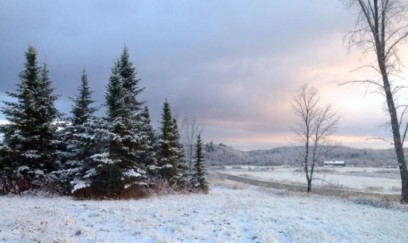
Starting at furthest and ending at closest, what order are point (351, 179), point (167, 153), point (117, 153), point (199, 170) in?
point (351, 179) < point (199, 170) < point (167, 153) < point (117, 153)

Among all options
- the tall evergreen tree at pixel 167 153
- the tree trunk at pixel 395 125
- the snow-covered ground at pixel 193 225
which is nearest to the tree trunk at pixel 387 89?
the tree trunk at pixel 395 125

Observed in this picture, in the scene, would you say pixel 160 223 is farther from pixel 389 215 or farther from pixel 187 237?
pixel 389 215

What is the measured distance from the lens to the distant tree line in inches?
756

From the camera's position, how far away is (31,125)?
21219 millimetres

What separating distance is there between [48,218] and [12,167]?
1228cm

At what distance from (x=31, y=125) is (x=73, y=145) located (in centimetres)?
287

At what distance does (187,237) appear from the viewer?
8.95m

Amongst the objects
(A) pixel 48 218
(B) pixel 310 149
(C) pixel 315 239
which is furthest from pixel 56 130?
(B) pixel 310 149

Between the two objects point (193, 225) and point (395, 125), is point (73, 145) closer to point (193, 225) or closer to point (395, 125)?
point (193, 225)

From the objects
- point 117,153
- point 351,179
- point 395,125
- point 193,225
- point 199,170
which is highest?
point 395,125

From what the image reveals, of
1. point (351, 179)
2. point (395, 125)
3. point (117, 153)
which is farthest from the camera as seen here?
point (351, 179)

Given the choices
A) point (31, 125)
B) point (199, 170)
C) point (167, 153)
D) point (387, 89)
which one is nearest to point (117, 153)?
point (31, 125)

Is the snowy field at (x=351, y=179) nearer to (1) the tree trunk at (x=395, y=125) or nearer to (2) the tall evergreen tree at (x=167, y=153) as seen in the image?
(2) the tall evergreen tree at (x=167, y=153)

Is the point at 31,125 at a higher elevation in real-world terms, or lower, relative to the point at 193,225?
higher
